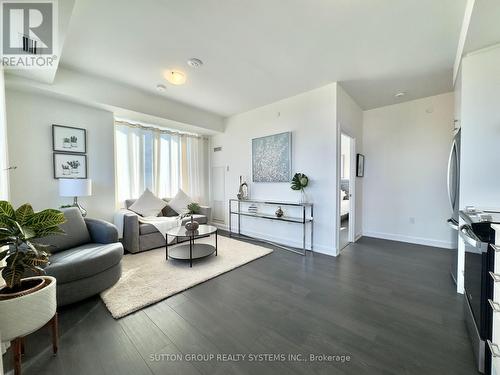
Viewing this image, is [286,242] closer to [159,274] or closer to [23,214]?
[159,274]

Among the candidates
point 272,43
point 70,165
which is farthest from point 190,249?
point 272,43

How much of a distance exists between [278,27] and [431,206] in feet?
13.1

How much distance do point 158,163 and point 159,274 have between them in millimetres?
2741

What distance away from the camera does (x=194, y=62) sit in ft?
8.55

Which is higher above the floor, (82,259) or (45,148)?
(45,148)

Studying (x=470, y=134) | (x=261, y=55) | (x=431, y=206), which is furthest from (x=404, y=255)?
(x=261, y=55)

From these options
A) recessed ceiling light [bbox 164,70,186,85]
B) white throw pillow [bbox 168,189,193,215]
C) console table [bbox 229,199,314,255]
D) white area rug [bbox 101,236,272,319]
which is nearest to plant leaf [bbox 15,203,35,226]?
white area rug [bbox 101,236,272,319]

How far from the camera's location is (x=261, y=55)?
249 cm

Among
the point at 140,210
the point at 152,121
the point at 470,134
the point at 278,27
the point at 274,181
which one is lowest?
the point at 140,210

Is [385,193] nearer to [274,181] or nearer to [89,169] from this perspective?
[274,181]

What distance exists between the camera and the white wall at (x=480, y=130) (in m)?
1.96

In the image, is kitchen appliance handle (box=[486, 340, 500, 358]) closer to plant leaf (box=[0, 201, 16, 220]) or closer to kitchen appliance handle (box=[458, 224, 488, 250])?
kitchen appliance handle (box=[458, 224, 488, 250])

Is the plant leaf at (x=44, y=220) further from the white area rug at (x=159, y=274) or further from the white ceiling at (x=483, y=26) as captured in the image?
the white ceiling at (x=483, y=26)

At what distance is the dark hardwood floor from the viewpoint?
133 cm
